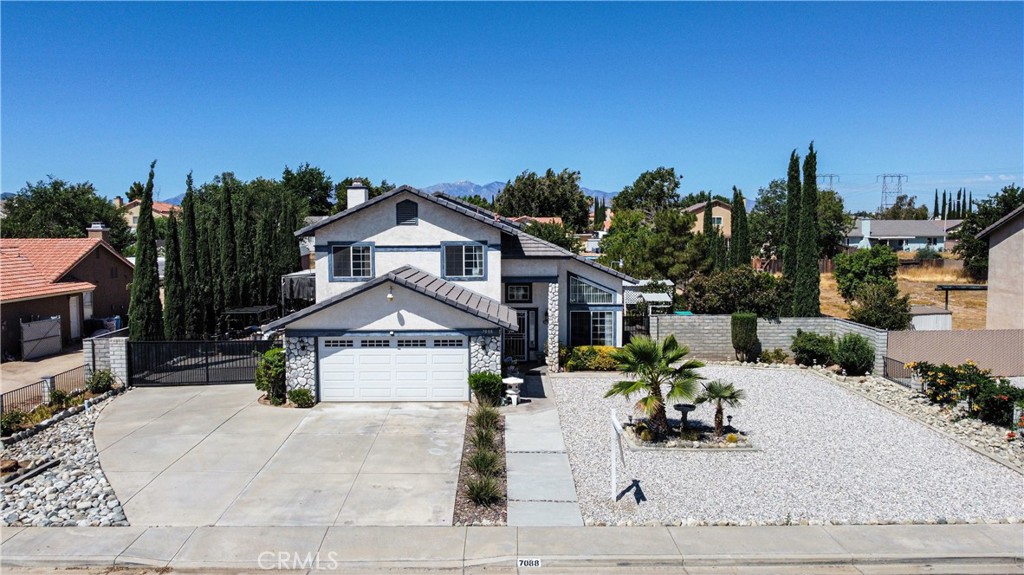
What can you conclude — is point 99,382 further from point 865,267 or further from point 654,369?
point 865,267

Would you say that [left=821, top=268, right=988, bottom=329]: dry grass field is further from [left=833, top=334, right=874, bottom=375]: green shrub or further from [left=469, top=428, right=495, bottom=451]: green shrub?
[left=469, top=428, right=495, bottom=451]: green shrub

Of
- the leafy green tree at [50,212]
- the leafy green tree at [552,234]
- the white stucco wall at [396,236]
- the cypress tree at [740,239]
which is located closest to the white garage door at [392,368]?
the white stucco wall at [396,236]

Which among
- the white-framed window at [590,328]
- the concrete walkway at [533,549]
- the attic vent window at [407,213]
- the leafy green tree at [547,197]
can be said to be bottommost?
the concrete walkway at [533,549]

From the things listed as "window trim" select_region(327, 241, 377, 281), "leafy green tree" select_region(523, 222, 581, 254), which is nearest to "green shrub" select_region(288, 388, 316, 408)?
"window trim" select_region(327, 241, 377, 281)

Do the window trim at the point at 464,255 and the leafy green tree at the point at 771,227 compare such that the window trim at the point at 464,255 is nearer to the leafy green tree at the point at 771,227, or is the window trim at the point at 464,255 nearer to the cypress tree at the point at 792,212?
the cypress tree at the point at 792,212

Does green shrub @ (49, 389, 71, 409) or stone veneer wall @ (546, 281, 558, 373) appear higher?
stone veneer wall @ (546, 281, 558, 373)

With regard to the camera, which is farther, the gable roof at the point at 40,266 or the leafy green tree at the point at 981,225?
the leafy green tree at the point at 981,225

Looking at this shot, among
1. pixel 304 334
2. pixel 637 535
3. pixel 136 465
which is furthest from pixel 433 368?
pixel 637 535
